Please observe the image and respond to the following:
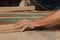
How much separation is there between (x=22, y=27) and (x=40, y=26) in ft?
0.46

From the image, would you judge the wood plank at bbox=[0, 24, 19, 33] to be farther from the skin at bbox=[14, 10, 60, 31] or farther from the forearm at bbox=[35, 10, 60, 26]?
the forearm at bbox=[35, 10, 60, 26]

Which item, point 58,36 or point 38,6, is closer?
point 58,36

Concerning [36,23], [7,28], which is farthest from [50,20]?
[7,28]

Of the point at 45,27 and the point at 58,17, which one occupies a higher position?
the point at 58,17

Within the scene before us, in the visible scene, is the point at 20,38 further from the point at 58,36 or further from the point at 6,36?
the point at 58,36

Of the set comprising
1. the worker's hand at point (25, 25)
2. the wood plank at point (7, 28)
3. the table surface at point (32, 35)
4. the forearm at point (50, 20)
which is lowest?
the table surface at point (32, 35)

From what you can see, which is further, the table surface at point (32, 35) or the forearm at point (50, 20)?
the forearm at point (50, 20)

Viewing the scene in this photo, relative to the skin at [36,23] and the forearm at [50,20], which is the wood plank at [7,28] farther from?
the forearm at [50,20]

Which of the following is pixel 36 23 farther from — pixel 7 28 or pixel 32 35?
pixel 7 28

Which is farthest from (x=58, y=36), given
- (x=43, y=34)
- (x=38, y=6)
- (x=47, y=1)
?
(x=47, y=1)

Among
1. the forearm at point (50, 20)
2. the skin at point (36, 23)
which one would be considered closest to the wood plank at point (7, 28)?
the skin at point (36, 23)

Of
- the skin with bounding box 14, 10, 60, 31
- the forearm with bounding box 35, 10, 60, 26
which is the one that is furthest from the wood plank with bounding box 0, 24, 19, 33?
the forearm with bounding box 35, 10, 60, 26

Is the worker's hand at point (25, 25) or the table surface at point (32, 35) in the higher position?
the worker's hand at point (25, 25)

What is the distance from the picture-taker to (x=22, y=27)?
106 cm
